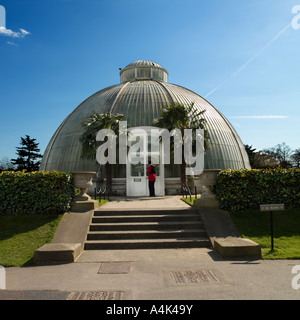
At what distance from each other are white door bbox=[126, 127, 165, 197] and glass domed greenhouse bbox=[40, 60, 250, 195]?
6.45 feet

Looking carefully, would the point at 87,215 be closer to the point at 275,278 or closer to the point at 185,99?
the point at 275,278

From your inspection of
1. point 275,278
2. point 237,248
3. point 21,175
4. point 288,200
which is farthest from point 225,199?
point 21,175

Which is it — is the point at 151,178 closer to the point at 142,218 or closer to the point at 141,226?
the point at 142,218

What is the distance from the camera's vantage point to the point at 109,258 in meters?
6.77

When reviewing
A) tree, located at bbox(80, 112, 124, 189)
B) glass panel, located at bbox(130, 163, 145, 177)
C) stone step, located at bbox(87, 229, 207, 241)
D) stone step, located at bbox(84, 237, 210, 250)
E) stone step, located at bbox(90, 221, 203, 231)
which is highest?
tree, located at bbox(80, 112, 124, 189)

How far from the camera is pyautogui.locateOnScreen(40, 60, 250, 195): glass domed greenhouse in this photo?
2103cm

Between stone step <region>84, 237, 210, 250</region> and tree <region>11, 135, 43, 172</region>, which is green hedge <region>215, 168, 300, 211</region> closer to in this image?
stone step <region>84, 237, 210, 250</region>

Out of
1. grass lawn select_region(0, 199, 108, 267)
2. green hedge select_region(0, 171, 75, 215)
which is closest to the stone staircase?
grass lawn select_region(0, 199, 108, 267)

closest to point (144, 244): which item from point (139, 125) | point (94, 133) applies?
point (94, 133)

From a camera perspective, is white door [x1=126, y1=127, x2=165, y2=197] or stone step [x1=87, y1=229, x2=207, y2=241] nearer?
stone step [x1=87, y1=229, x2=207, y2=241]

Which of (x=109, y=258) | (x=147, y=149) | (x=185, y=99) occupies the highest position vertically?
(x=185, y=99)

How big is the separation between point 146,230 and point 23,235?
3.87m

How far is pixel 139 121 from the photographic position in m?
21.7

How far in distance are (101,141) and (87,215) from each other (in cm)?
962
